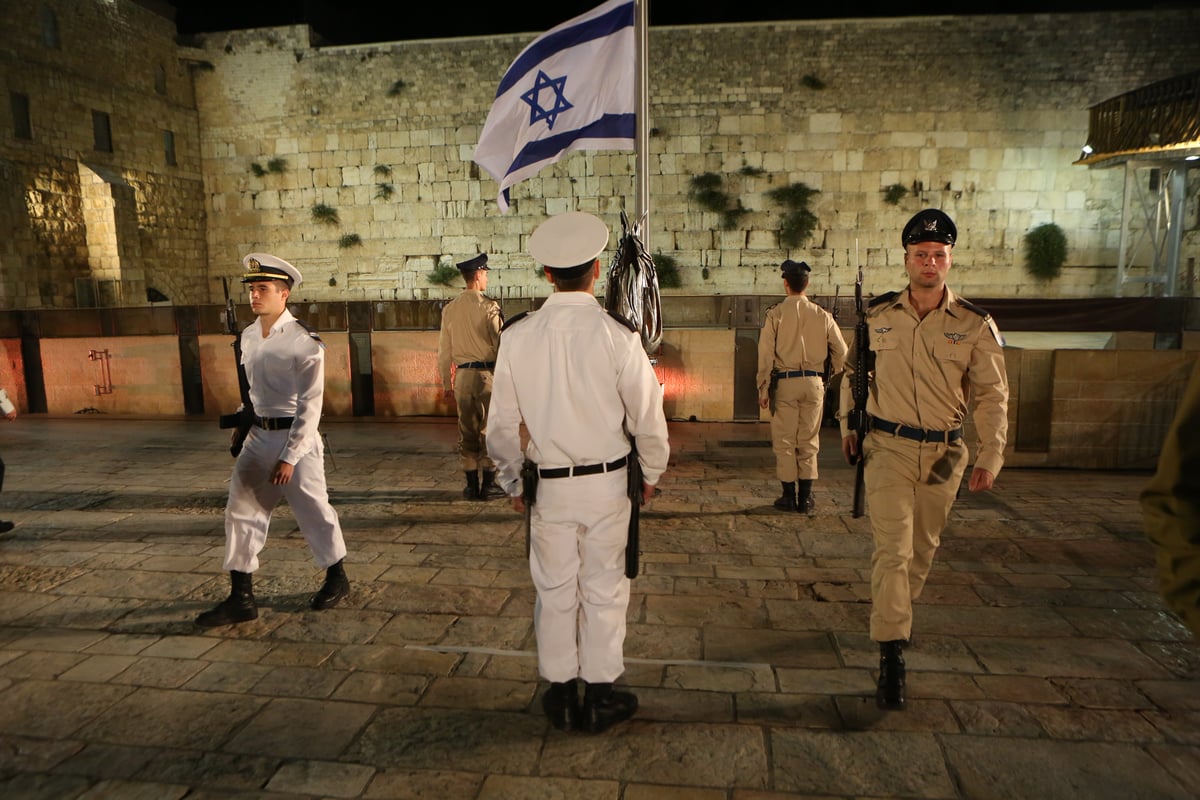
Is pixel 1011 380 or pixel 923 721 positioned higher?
pixel 1011 380

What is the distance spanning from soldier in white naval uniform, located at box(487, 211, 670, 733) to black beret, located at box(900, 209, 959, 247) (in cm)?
139

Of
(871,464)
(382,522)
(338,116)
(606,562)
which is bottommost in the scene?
(382,522)

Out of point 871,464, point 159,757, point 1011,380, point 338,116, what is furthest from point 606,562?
point 338,116

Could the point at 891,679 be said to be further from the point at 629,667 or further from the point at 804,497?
the point at 804,497

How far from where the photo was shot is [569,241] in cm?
275

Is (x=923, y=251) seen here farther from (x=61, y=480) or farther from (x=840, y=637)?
(x=61, y=480)

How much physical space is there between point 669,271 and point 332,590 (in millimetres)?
16540

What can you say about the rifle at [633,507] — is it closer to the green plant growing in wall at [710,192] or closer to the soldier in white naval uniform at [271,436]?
the soldier in white naval uniform at [271,436]

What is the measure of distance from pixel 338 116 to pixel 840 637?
21.5m

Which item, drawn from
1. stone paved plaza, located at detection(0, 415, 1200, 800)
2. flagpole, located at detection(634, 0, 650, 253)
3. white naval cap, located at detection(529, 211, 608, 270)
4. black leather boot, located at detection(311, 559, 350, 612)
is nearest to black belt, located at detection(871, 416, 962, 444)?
stone paved plaza, located at detection(0, 415, 1200, 800)

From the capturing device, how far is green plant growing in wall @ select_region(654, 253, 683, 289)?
19.4 m

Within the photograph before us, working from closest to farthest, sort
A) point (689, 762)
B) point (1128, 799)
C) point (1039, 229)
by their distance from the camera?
point (1128, 799), point (689, 762), point (1039, 229)

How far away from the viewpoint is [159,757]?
2584 mm

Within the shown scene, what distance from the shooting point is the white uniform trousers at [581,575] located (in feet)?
8.79
